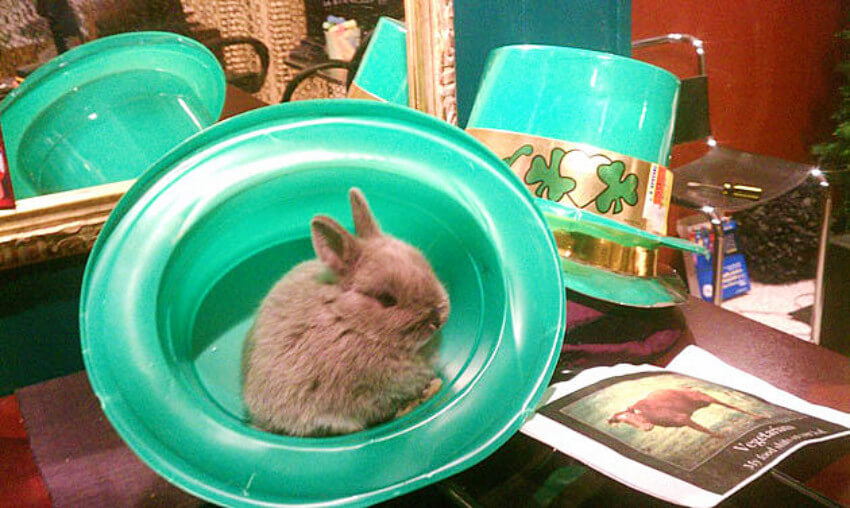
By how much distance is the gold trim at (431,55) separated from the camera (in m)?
0.97

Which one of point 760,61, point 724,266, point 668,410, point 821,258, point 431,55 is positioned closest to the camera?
point 668,410

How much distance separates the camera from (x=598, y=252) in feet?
2.68

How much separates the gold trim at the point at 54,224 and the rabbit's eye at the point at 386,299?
48 cm

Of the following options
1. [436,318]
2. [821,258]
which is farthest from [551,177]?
[821,258]

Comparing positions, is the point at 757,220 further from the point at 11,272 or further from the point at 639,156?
the point at 11,272

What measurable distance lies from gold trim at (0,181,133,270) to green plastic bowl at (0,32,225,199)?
23 mm

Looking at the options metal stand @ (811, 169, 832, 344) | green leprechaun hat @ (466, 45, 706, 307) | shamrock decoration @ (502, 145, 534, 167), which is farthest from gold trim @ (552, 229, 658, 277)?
metal stand @ (811, 169, 832, 344)

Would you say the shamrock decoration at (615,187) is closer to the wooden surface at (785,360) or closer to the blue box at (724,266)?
the wooden surface at (785,360)

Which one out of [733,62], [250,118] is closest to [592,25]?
[250,118]

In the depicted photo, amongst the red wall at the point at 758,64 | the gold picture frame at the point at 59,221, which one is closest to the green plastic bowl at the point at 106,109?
the gold picture frame at the point at 59,221

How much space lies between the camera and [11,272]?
803 millimetres

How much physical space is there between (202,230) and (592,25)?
3.08ft

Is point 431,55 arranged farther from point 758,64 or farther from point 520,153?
point 758,64

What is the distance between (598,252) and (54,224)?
71 cm
